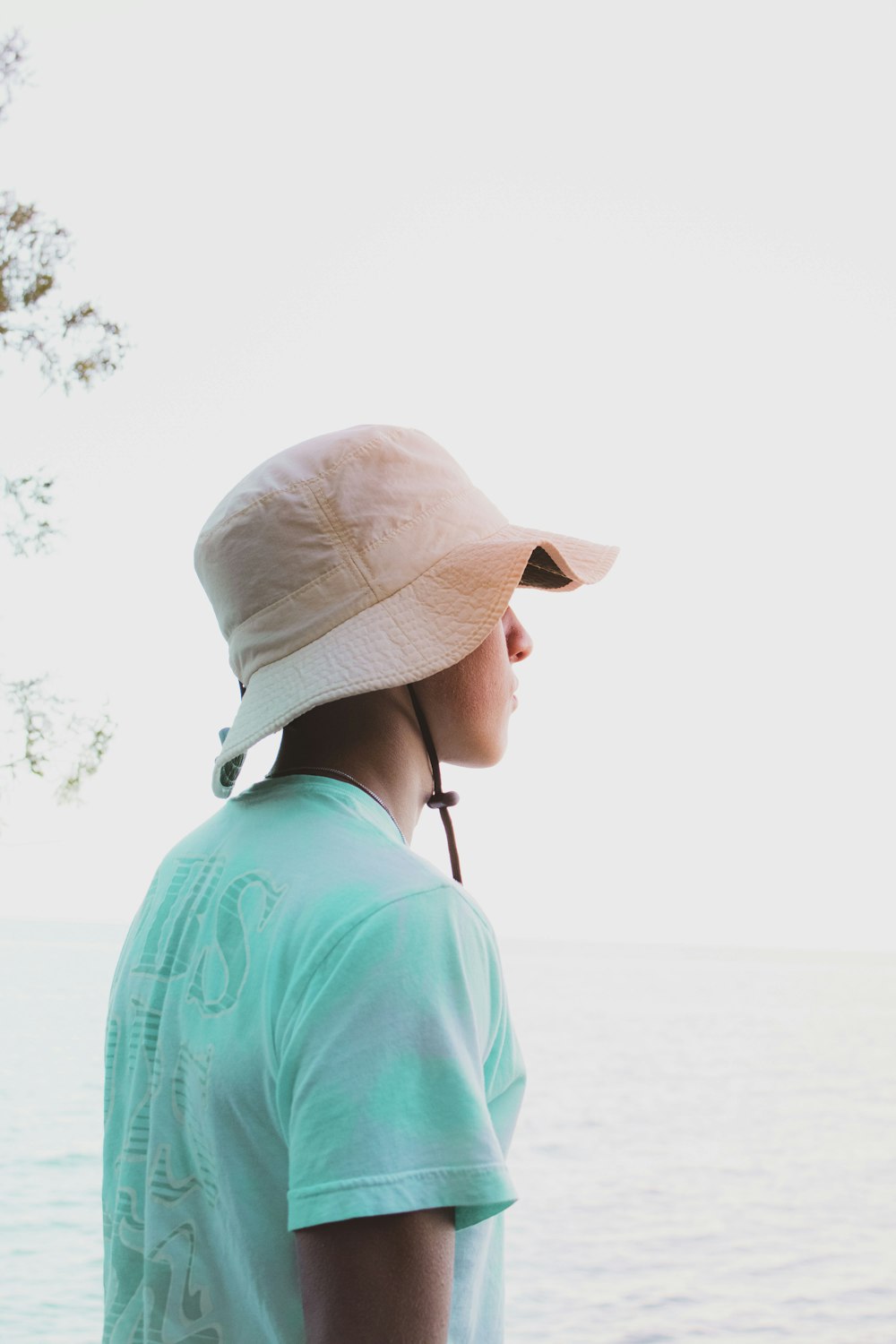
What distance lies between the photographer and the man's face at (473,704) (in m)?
0.76

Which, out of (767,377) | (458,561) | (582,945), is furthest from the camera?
(582,945)

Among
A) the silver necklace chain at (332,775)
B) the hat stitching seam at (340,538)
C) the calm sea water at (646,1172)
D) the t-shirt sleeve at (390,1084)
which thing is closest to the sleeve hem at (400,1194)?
the t-shirt sleeve at (390,1084)

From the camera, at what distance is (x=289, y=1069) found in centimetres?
55

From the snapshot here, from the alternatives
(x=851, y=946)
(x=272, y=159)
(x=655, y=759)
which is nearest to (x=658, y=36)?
(x=272, y=159)

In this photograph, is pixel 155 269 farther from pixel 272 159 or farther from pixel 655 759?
pixel 655 759

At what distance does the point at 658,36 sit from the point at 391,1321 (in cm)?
1634

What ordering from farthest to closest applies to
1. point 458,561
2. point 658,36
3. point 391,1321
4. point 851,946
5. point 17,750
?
point 851,946 < point 658,36 < point 17,750 < point 458,561 < point 391,1321

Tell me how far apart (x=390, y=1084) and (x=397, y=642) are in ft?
0.84

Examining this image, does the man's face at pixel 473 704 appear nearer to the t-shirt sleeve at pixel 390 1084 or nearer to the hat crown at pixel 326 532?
the hat crown at pixel 326 532

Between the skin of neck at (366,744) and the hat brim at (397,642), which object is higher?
the hat brim at (397,642)

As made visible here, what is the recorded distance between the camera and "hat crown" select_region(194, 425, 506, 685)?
0.73 meters

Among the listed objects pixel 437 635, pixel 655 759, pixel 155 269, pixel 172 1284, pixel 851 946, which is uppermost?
pixel 155 269

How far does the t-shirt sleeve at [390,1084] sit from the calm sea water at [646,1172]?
679 cm

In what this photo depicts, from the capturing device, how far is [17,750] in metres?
3.19
